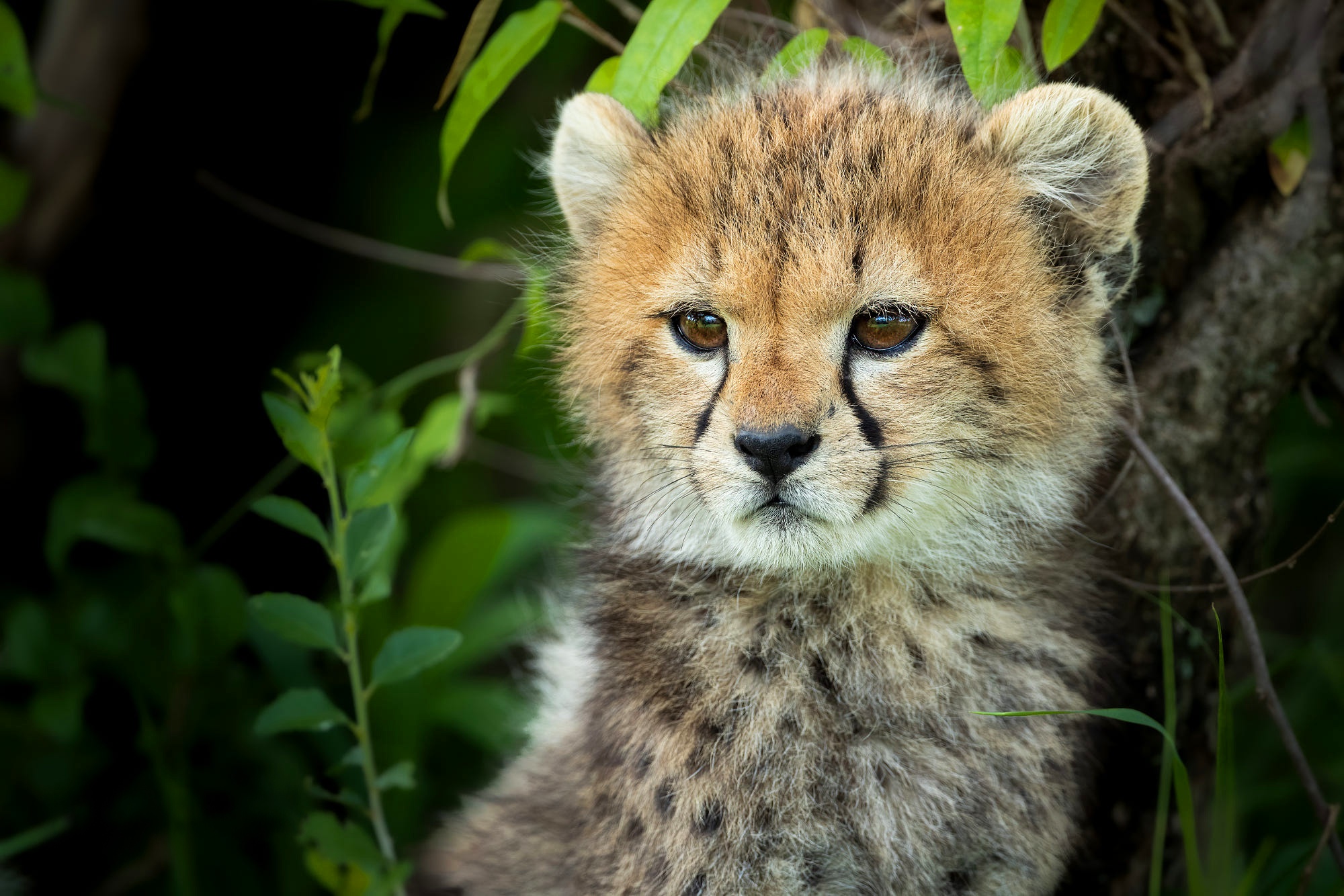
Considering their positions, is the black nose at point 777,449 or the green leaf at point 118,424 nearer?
the black nose at point 777,449

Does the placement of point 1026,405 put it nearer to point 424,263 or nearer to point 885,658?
point 885,658

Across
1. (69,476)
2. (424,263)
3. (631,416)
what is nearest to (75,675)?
(69,476)

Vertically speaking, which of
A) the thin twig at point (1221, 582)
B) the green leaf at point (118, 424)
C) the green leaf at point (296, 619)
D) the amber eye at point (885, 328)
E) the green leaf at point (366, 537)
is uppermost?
the amber eye at point (885, 328)

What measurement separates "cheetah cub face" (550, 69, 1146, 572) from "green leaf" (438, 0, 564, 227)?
0.21 m

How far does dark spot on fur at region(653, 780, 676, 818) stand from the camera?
2.63 meters

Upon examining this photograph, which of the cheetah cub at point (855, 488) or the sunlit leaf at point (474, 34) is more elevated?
the sunlit leaf at point (474, 34)

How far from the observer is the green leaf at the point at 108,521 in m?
3.93

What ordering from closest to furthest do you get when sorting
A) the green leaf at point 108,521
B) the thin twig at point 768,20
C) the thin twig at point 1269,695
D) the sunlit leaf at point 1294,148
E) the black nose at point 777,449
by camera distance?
the black nose at point 777,449, the thin twig at point 1269,695, the sunlit leaf at point 1294,148, the thin twig at point 768,20, the green leaf at point 108,521

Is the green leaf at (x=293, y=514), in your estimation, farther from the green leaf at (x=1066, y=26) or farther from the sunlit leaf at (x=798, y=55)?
the green leaf at (x=1066, y=26)

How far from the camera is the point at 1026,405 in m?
2.67

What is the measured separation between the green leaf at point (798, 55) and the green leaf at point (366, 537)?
1459mm

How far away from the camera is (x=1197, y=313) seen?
3.25 m

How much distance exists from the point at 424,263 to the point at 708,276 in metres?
1.91

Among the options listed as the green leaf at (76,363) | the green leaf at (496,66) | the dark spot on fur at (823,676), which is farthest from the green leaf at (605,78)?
the green leaf at (76,363)
